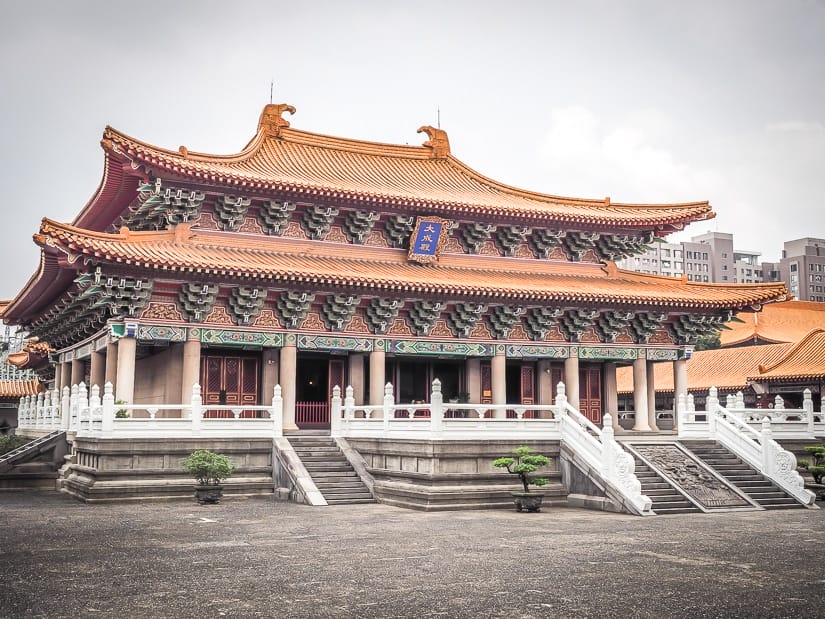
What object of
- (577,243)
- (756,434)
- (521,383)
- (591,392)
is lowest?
(756,434)

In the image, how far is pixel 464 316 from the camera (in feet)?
92.6

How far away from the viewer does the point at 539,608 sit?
362 inches

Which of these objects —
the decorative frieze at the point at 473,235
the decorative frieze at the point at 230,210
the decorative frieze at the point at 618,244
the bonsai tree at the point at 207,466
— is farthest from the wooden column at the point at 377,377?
the decorative frieze at the point at 618,244

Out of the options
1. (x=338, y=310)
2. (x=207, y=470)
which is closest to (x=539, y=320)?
(x=338, y=310)

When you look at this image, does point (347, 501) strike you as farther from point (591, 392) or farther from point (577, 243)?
point (577, 243)

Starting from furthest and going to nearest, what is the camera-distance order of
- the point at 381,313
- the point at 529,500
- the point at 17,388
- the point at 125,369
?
the point at 17,388, the point at 381,313, the point at 125,369, the point at 529,500

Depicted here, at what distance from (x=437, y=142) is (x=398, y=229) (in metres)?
6.75

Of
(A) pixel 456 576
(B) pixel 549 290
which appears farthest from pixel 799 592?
(B) pixel 549 290

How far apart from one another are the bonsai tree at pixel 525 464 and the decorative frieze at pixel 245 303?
9.11 m

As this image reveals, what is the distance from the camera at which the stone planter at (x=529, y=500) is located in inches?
749

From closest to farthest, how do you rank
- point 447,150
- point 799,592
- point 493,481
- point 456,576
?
1. point 799,592
2. point 456,576
3. point 493,481
4. point 447,150

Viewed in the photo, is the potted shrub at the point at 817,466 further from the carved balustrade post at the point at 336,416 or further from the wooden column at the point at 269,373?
the wooden column at the point at 269,373

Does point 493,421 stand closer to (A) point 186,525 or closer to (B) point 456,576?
(A) point 186,525

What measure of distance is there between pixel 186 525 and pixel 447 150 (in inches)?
854
